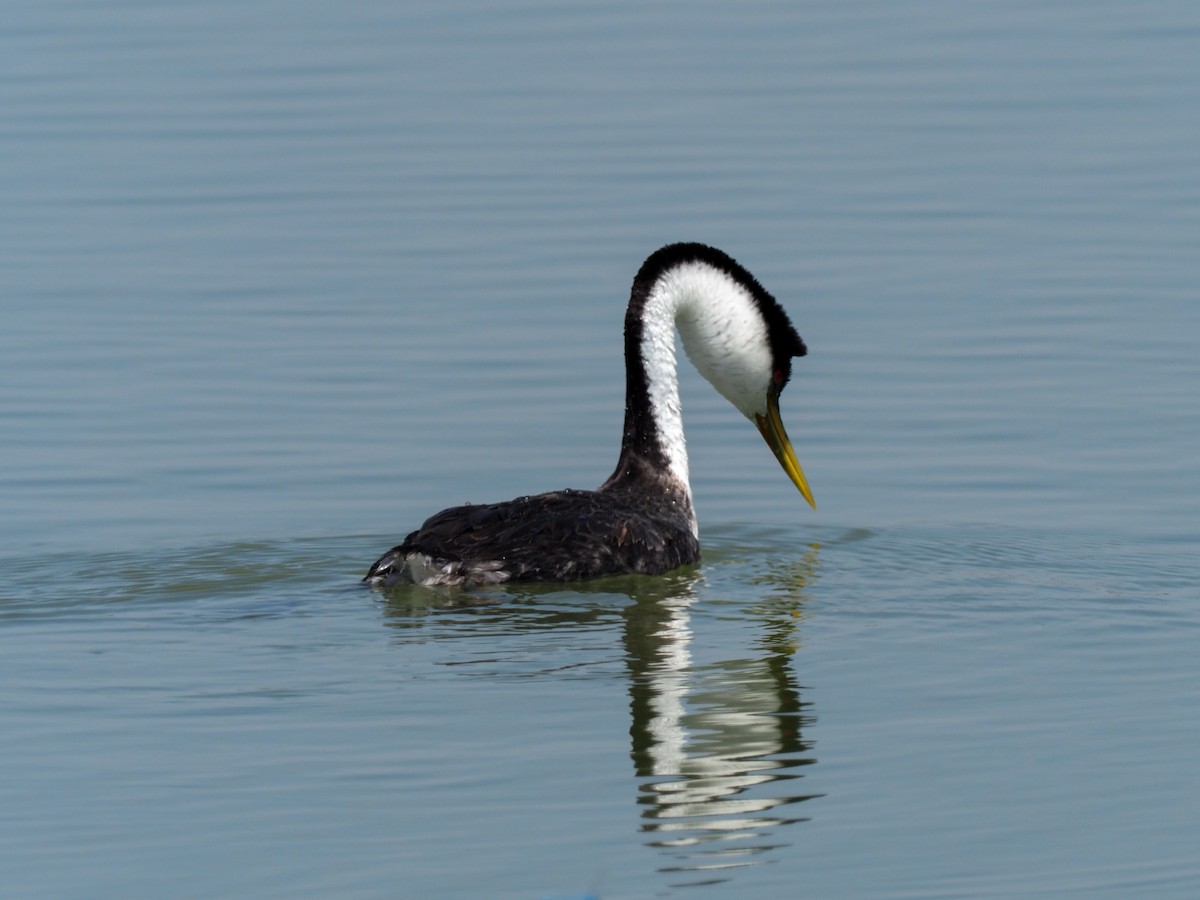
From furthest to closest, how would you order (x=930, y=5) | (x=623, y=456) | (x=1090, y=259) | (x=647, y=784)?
(x=930, y=5), (x=1090, y=259), (x=623, y=456), (x=647, y=784)

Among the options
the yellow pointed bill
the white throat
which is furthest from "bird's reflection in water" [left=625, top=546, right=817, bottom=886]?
the yellow pointed bill

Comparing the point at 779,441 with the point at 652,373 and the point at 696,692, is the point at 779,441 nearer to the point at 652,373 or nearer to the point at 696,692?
the point at 652,373

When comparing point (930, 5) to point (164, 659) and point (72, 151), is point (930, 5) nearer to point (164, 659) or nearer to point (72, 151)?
point (72, 151)

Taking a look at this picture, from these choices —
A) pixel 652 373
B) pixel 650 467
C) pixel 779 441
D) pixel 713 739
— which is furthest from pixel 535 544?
pixel 713 739

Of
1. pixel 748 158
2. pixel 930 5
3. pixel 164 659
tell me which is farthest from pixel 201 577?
pixel 930 5

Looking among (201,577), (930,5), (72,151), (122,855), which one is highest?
(930,5)

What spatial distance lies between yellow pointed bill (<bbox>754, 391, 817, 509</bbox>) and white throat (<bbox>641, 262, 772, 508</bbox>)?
33 cm

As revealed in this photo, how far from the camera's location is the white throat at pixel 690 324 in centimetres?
1166

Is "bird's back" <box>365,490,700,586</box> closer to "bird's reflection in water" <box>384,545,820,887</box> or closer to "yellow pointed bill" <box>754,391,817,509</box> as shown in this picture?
"bird's reflection in water" <box>384,545,820,887</box>

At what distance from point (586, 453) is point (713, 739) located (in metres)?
4.94

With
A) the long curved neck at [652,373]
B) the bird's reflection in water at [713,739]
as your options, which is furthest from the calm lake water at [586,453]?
the long curved neck at [652,373]

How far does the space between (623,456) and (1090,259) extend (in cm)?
556

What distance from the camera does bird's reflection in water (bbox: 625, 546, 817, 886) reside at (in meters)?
7.07

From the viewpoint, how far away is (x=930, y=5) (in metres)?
24.9
